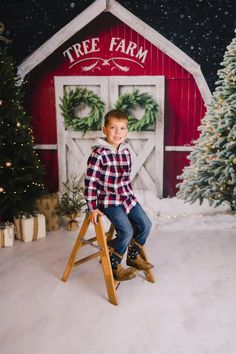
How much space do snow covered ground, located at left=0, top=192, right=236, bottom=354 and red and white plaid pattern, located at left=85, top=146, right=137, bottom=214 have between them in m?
0.91

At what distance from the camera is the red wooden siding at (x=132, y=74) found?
587 centimetres

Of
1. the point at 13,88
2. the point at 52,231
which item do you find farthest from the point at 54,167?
the point at 13,88

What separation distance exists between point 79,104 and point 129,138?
0.94 metres

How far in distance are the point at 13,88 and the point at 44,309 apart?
9.50 ft

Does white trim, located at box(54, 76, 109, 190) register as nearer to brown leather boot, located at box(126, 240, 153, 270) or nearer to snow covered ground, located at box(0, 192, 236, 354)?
snow covered ground, located at box(0, 192, 236, 354)

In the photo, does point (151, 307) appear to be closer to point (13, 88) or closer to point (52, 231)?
point (52, 231)

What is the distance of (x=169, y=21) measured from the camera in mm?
5688

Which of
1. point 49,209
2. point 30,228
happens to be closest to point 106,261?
point 30,228

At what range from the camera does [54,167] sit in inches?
255

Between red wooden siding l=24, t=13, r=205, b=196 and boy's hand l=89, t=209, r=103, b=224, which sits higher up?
red wooden siding l=24, t=13, r=205, b=196

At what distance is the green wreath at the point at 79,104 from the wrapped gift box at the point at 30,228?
156cm

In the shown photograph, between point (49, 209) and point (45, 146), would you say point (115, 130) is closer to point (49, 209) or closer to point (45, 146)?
point (49, 209)

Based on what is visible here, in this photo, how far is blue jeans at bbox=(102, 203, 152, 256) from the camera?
12.2 feet

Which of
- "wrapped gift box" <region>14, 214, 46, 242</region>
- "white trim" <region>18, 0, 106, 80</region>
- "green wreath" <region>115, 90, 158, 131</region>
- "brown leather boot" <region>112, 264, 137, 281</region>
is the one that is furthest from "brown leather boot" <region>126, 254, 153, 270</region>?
"white trim" <region>18, 0, 106, 80</region>
